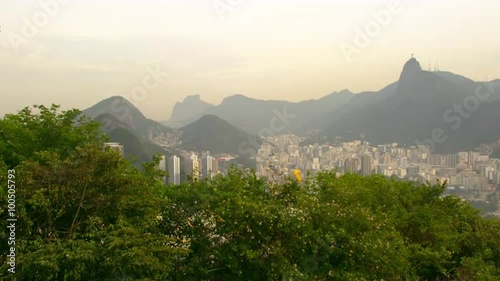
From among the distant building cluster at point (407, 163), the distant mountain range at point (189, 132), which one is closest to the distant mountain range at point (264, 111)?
the distant building cluster at point (407, 163)

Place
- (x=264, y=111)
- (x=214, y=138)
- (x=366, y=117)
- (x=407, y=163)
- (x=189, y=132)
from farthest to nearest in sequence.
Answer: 1. (x=264, y=111)
2. (x=366, y=117)
3. (x=189, y=132)
4. (x=407, y=163)
5. (x=214, y=138)

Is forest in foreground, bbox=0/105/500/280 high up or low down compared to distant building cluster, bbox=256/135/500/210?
up

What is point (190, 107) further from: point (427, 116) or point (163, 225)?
point (163, 225)

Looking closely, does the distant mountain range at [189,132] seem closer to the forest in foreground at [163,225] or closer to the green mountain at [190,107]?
the forest in foreground at [163,225]

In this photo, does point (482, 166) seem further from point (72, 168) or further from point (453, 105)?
point (72, 168)

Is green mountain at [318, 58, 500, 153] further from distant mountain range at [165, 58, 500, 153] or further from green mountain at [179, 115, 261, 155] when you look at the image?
green mountain at [179, 115, 261, 155]

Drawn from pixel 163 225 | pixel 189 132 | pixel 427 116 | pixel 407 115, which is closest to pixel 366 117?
pixel 407 115

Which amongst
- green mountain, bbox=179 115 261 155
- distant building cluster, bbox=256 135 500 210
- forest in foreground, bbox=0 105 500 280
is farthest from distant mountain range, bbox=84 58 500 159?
forest in foreground, bbox=0 105 500 280
